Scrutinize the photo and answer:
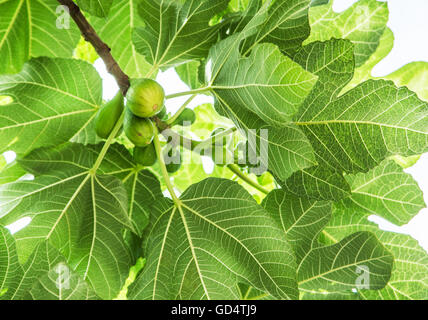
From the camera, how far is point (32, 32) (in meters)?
1.05

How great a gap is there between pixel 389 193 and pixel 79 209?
0.66 m

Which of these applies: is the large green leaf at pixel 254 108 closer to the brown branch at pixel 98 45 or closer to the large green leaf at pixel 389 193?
the brown branch at pixel 98 45

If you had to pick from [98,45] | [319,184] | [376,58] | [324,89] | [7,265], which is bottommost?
[7,265]

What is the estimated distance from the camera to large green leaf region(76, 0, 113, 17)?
32.1 inches

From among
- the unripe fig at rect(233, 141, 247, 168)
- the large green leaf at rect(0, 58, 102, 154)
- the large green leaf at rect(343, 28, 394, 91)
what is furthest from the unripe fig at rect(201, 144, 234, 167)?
the large green leaf at rect(343, 28, 394, 91)

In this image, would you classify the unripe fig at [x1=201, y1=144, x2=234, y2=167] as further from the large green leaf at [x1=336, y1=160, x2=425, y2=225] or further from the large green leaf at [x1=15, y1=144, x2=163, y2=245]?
the large green leaf at [x1=336, y1=160, x2=425, y2=225]

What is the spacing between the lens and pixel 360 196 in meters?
1.05

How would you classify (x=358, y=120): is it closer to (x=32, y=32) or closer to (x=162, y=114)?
(x=162, y=114)

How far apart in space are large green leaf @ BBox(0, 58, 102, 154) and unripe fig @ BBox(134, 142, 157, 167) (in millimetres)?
146

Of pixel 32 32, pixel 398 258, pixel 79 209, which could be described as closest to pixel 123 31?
pixel 32 32

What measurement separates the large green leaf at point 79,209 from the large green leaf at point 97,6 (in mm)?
273
